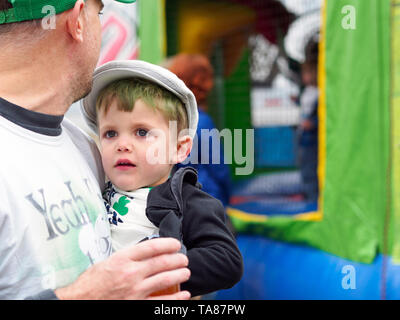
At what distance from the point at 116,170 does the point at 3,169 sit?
0.29 metres

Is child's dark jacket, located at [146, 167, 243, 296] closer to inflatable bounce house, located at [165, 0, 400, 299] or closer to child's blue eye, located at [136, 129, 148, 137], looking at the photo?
child's blue eye, located at [136, 129, 148, 137]

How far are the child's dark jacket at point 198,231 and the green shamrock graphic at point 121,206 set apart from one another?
0.07 meters

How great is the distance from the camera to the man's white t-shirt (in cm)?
78

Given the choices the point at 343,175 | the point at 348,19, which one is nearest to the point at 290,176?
the point at 343,175

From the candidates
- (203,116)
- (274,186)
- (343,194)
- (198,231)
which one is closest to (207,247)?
(198,231)

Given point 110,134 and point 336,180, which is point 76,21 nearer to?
point 110,134

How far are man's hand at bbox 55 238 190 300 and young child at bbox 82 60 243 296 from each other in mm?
103

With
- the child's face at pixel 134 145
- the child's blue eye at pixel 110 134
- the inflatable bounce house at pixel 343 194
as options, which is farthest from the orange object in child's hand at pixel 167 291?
the inflatable bounce house at pixel 343 194

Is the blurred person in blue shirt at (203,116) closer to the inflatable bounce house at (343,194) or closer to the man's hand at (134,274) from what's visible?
the inflatable bounce house at (343,194)

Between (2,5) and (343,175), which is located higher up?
(2,5)

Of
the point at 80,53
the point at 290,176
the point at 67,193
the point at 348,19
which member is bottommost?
the point at 290,176

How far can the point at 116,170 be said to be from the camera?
1037 millimetres

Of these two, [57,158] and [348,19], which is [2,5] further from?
[348,19]

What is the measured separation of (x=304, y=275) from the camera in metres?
2.66
